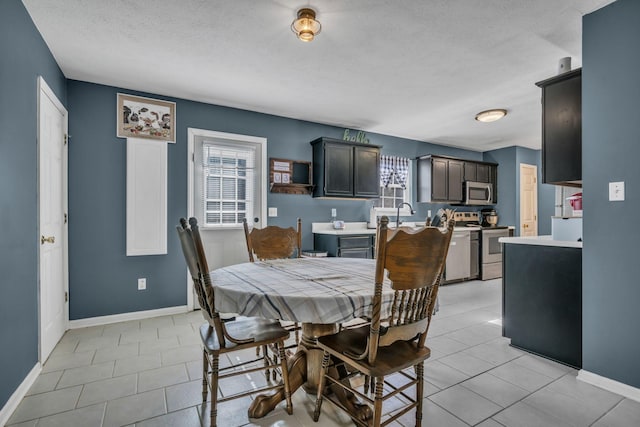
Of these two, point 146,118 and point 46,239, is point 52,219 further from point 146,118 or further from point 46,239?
point 146,118

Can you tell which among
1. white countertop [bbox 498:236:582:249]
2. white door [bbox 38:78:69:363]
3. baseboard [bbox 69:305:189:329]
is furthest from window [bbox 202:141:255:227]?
white countertop [bbox 498:236:582:249]

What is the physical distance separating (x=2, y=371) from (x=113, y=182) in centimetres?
205

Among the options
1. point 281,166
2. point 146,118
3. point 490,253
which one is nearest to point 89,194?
point 146,118

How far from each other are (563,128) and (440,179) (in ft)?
10.9

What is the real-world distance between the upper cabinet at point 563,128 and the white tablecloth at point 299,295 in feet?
5.69

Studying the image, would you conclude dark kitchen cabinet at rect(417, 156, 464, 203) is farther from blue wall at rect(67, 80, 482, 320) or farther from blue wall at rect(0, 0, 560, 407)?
blue wall at rect(67, 80, 482, 320)

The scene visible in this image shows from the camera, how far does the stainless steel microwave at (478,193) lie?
5.95 m

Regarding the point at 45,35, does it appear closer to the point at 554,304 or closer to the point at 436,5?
the point at 436,5

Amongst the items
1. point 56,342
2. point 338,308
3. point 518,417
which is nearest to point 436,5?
point 338,308

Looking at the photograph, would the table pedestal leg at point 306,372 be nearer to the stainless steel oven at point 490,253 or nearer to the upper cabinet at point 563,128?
the upper cabinet at point 563,128

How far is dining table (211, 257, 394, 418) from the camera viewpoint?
1.34 metres

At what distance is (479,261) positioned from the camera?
5555mm

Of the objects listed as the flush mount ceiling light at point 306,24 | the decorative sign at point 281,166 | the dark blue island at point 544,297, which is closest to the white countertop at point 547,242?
the dark blue island at point 544,297

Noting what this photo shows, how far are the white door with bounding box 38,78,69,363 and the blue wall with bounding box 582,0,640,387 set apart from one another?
3.83 metres
